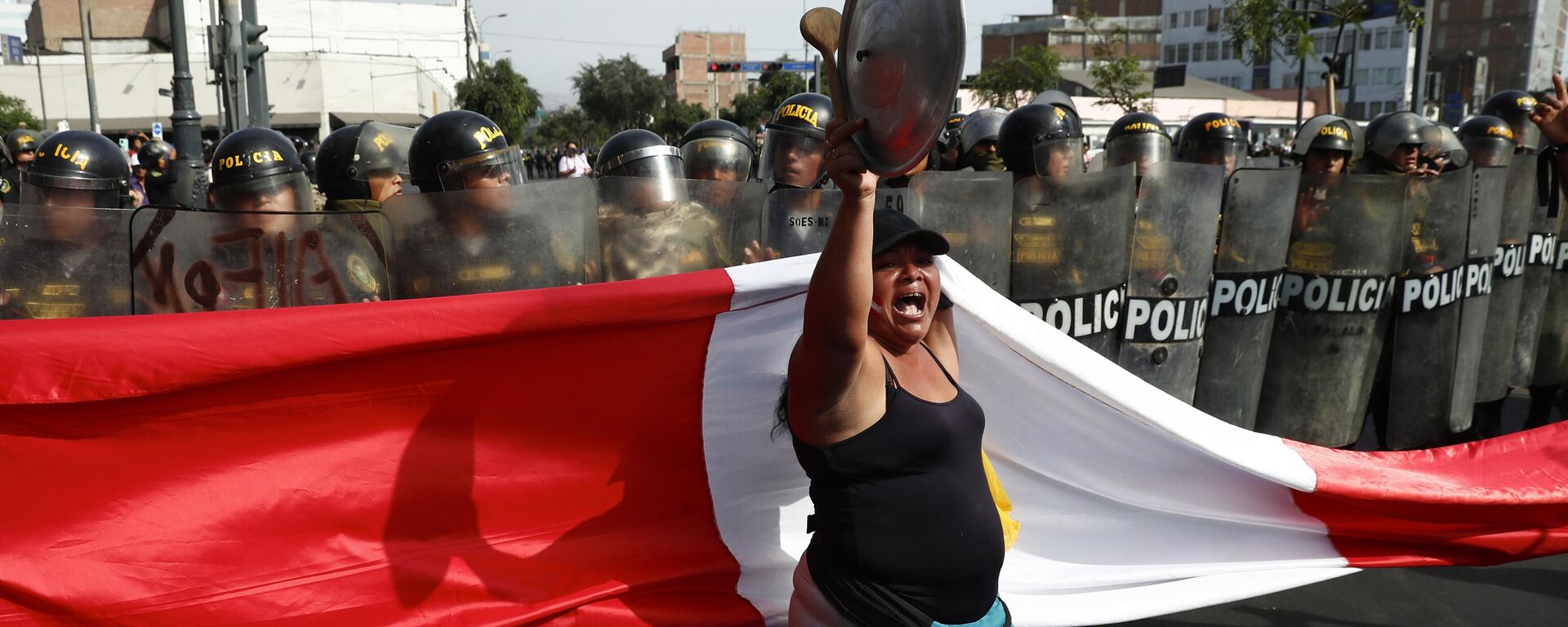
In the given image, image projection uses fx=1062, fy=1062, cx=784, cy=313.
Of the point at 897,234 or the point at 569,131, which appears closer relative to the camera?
the point at 897,234

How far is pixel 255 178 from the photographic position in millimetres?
4301

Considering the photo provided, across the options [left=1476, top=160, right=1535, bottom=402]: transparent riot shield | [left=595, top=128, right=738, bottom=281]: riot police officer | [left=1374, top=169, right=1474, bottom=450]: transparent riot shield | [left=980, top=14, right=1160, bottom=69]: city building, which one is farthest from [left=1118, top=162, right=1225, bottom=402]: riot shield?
[left=980, top=14, right=1160, bottom=69]: city building

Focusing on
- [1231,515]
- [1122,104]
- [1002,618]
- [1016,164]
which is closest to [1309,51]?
[1122,104]

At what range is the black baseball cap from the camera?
2.51 meters

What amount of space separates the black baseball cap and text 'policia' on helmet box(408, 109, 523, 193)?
1.91 m

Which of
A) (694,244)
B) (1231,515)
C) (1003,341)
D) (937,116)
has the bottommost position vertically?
(1231,515)

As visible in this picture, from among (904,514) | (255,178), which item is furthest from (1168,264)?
(255,178)

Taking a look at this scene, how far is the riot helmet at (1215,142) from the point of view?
684cm

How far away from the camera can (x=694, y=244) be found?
3906 millimetres

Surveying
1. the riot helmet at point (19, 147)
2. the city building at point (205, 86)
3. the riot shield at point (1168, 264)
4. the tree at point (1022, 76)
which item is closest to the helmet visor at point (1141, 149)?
the riot shield at point (1168, 264)

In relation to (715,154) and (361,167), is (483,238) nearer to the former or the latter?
(361,167)

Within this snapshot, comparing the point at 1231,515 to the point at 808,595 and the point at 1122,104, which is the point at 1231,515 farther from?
the point at 1122,104

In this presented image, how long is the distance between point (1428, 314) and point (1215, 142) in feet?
6.36

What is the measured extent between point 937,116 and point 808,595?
141 centimetres
